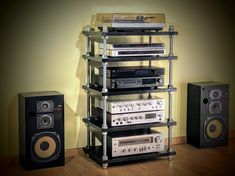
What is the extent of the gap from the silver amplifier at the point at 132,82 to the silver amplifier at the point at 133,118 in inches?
9.4

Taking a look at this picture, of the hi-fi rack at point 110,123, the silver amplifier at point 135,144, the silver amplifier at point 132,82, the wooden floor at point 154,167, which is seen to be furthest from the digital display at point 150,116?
the wooden floor at point 154,167

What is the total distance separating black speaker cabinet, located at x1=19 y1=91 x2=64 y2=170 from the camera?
3869mm

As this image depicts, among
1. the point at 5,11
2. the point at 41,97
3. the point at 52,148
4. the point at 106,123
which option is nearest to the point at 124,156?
the point at 106,123

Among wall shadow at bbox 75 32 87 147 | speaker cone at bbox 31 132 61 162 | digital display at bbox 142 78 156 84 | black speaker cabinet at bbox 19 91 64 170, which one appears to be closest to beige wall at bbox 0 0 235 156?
wall shadow at bbox 75 32 87 147

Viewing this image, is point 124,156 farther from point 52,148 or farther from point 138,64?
point 138,64

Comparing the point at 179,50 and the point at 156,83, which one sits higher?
the point at 179,50

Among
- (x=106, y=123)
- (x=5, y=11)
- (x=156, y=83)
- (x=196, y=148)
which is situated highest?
(x=5, y=11)

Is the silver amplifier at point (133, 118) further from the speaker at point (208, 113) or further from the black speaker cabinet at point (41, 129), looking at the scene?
the speaker at point (208, 113)

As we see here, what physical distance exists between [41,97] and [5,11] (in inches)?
30.7

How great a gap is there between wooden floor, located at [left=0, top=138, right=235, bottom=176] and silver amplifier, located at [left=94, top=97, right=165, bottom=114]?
47 centimetres

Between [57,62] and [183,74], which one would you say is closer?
[57,62]

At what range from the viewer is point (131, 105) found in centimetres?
405

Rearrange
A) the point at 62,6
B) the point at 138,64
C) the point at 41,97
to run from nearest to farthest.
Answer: the point at 41,97 → the point at 62,6 → the point at 138,64

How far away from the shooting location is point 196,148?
4605 millimetres
